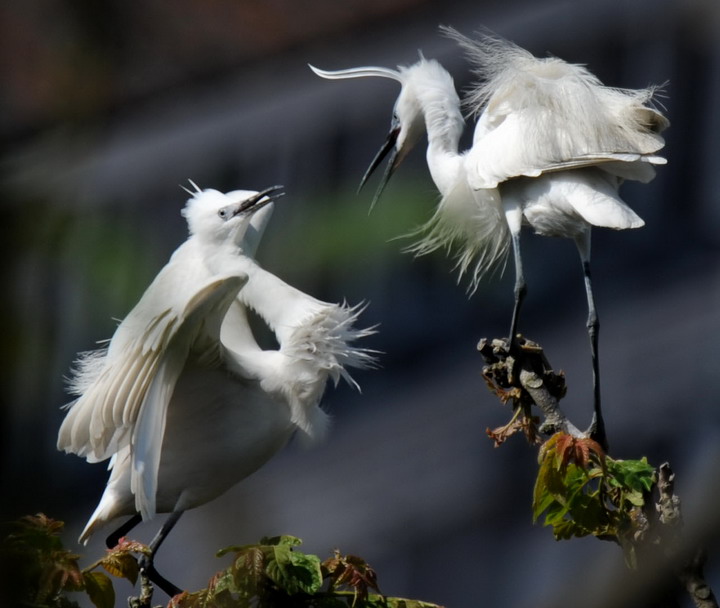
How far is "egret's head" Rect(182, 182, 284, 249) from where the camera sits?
113 inches

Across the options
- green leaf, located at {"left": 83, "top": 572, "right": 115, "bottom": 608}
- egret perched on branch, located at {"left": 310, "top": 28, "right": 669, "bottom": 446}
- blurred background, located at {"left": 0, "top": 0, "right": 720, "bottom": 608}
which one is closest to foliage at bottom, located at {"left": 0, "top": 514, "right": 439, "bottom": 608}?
green leaf, located at {"left": 83, "top": 572, "right": 115, "bottom": 608}

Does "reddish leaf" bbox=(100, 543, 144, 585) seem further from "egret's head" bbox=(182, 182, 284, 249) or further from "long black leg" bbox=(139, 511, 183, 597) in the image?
"egret's head" bbox=(182, 182, 284, 249)

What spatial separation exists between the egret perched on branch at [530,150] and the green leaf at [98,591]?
0.77 metres

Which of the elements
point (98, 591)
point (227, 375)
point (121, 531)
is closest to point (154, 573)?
point (121, 531)

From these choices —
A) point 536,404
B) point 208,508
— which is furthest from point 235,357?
point 208,508

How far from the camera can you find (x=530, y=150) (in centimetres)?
248

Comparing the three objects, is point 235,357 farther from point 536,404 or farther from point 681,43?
Result: point 681,43

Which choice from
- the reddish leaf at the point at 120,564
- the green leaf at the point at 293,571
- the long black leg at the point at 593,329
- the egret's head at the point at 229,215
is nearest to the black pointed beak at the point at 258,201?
the egret's head at the point at 229,215

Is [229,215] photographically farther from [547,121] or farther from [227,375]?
[547,121]

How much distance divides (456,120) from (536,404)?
1.16 meters

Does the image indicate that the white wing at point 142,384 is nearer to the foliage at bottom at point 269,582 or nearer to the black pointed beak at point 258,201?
the black pointed beak at point 258,201

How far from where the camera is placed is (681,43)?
499cm

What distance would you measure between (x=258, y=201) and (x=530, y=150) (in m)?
0.69

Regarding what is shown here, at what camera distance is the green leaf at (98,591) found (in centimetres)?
172
